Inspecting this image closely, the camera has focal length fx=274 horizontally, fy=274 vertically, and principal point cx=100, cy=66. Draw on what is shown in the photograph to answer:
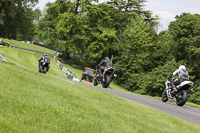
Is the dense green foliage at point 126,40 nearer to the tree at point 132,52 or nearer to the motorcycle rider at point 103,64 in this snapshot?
the tree at point 132,52

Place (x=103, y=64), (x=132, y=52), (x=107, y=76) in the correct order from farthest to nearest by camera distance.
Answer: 1. (x=132, y=52)
2. (x=103, y=64)
3. (x=107, y=76)

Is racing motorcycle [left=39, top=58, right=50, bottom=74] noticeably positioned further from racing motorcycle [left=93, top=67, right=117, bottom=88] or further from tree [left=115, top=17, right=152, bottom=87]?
tree [left=115, top=17, right=152, bottom=87]

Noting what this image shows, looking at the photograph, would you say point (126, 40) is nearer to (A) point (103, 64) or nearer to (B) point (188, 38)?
(B) point (188, 38)

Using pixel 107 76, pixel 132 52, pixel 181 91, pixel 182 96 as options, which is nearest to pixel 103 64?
pixel 107 76

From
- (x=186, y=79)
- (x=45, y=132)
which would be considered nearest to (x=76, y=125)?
(x=45, y=132)

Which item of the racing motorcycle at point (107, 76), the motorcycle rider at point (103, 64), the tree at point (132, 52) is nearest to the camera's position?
the racing motorcycle at point (107, 76)

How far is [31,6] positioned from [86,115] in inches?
913

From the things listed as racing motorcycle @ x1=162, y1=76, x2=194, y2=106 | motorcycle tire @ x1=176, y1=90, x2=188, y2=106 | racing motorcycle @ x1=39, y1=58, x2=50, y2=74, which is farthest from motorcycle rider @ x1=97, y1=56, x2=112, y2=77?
racing motorcycle @ x1=39, y1=58, x2=50, y2=74

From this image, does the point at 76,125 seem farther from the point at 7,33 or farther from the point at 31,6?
the point at 31,6

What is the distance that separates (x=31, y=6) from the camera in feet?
91.0

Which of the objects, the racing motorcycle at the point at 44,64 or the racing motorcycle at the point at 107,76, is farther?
the racing motorcycle at the point at 44,64

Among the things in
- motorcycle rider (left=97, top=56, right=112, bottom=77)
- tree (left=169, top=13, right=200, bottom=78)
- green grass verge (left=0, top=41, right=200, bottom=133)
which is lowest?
green grass verge (left=0, top=41, right=200, bottom=133)

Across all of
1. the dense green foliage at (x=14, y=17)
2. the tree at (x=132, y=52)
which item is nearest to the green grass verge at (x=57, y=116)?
the dense green foliage at (x=14, y=17)

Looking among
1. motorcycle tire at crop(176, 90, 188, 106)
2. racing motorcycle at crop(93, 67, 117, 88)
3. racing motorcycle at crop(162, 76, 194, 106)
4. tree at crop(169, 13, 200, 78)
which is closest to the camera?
racing motorcycle at crop(162, 76, 194, 106)
